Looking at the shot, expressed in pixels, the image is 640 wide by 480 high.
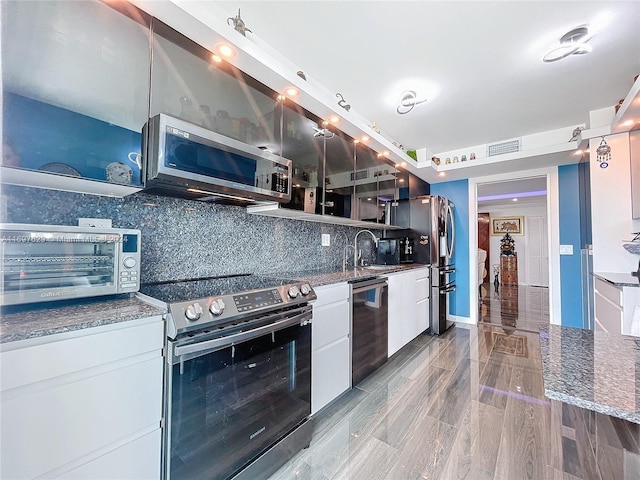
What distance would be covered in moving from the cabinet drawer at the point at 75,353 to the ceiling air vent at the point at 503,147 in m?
4.09

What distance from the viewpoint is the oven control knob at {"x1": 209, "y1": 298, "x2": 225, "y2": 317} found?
1.08 meters

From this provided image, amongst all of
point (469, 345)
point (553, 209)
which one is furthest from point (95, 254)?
point (553, 209)

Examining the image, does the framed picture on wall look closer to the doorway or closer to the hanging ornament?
the doorway

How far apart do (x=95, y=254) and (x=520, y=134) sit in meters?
4.22

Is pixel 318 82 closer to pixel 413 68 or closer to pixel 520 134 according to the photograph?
pixel 413 68

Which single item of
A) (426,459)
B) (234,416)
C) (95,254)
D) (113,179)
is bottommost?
(426,459)

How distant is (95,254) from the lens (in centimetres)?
109

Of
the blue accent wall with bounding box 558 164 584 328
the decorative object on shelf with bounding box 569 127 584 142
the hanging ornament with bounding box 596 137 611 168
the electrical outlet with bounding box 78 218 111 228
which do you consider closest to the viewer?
the electrical outlet with bounding box 78 218 111 228

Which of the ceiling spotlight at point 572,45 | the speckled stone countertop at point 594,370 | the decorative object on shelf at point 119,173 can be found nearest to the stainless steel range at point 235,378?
the decorative object on shelf at point 119,173

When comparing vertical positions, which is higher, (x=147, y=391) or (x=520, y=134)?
(x=520, y=134)

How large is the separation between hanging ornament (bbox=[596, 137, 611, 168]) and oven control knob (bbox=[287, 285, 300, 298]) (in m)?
2.95

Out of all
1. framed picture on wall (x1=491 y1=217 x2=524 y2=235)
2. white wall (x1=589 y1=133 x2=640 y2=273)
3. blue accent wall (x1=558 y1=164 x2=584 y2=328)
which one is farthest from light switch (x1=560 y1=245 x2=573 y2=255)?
framed picture on wall (x1=491 y1=217 x2=524 y2=235)

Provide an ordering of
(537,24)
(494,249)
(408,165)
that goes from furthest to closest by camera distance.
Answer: (494,249), (408,165), (537,24)

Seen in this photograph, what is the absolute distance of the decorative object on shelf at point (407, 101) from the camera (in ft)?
7.88
